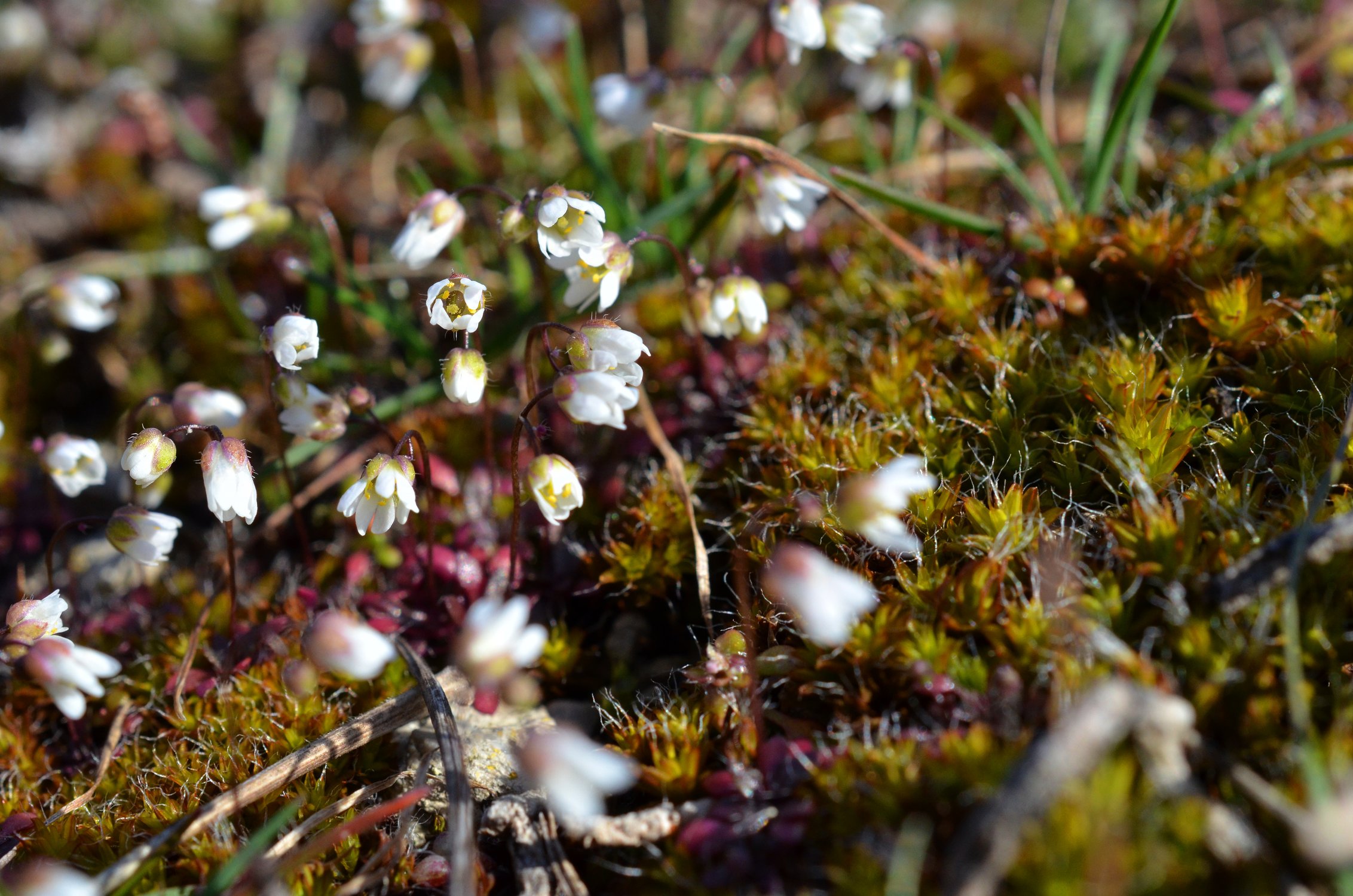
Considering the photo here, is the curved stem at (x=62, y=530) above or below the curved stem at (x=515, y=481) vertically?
below

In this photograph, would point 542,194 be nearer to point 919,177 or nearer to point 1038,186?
point 919,177

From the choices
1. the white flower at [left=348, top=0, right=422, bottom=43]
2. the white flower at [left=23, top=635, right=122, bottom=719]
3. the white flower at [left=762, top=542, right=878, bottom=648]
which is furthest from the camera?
the white flower at [left=348, top=0, right=422, bottom=43]

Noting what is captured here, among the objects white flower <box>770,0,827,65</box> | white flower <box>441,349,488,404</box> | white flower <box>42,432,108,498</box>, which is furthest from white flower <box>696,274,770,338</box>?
white flower <box>42,432,108,498</box>

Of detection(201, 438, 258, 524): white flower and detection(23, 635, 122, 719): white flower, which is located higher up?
detection(201, 438, 258, 524): white flower

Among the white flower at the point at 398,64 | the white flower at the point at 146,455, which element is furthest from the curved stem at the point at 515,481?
the white flower at the point at 398,64

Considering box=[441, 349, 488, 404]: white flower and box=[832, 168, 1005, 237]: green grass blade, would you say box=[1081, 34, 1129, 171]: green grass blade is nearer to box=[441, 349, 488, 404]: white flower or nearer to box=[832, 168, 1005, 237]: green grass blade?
box=[832, 168, 1005, 237]: green grass blade

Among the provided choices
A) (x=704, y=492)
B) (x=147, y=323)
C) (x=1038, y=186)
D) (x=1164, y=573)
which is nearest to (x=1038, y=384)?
(x=1164, y=573)

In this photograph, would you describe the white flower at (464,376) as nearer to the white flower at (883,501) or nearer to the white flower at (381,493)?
the white flower at (381,493)

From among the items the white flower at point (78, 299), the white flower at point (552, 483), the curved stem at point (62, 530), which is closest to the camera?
the white flower at point (552, 483)
